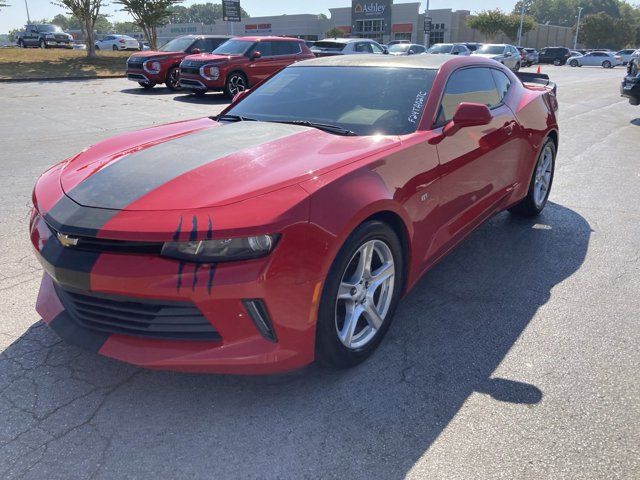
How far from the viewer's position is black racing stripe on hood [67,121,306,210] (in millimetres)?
2484

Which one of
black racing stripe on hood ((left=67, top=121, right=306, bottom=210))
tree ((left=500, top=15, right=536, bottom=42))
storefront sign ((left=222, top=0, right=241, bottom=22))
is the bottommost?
black racing stripe on hood ((left=67, top=121, right=306, bottom=210))

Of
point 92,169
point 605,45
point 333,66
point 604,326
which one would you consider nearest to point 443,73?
point 333,66

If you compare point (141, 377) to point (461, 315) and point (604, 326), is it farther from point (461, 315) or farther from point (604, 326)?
point (604, 326)

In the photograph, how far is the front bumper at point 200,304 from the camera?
2.16 meters

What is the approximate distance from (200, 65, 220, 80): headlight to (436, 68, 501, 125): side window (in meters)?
11.4

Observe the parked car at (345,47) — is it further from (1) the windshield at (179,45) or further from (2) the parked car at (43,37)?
(2) the parked car at (43,37)

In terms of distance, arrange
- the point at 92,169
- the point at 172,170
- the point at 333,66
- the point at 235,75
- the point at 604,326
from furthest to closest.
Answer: the point at 235,75 → the point at 333,66 → the point at 604,326 → the point at 92,169 → the point at 172,170

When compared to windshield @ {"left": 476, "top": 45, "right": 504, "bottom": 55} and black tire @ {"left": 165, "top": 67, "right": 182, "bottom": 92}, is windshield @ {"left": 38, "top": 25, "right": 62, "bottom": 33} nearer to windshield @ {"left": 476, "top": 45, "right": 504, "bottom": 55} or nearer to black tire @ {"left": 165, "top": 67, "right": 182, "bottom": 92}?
black tire @ {"left": 165, "top": 67, "right": 182, "bottom": 92}

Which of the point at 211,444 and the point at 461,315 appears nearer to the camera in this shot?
the point at 211,444

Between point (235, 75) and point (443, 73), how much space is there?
1233 centimetres

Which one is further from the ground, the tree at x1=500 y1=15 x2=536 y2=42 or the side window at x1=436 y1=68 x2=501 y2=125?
the tree at x1=500 y1=15 x2=536 y2=42

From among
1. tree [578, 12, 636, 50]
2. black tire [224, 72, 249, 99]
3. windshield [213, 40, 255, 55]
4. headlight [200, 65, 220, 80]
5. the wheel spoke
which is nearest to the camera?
the wheel spoke

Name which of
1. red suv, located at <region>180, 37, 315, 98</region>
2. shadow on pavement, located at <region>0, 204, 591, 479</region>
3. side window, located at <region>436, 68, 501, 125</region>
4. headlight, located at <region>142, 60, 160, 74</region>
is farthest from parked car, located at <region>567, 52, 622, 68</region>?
shadow on pavement, located at <region>0, 204, 591, 479</region>

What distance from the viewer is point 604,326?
3.30 meters
